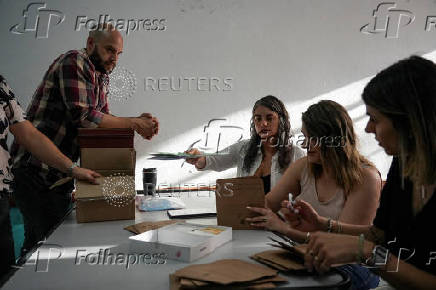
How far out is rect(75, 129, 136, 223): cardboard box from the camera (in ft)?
5.50

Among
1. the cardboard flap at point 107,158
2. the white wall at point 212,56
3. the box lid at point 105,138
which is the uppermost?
the white wall at point 212,56

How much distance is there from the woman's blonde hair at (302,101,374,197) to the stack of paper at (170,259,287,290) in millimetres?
771

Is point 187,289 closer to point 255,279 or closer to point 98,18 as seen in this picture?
point 255,279

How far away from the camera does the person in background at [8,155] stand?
59.7 inches

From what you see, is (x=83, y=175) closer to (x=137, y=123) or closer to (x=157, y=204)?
(x=157, y=204)

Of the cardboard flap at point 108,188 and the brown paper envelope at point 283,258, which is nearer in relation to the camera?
the brown paper envelope at point 283,258

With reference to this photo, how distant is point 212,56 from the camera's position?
3488mm

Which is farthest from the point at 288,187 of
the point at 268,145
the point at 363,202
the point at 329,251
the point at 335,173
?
the point at 329,251

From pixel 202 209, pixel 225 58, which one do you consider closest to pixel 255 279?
pixel 202 209

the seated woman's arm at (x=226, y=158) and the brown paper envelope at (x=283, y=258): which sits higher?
the seated woman's arm at (x=226, y=158)

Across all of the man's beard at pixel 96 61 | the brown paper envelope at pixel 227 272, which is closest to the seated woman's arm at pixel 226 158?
the man's beard at pixel 96 61

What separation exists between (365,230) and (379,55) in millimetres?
2854

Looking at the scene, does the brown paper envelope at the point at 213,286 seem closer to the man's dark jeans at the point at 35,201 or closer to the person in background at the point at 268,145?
the man's dark jeans at the point at 35,201

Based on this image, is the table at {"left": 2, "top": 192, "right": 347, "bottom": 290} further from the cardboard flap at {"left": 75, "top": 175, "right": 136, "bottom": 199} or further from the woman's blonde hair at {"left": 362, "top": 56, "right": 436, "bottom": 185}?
the woman's blonde hair at {"left": 362, "top": 56, "right": 436, "bottom": 185}
